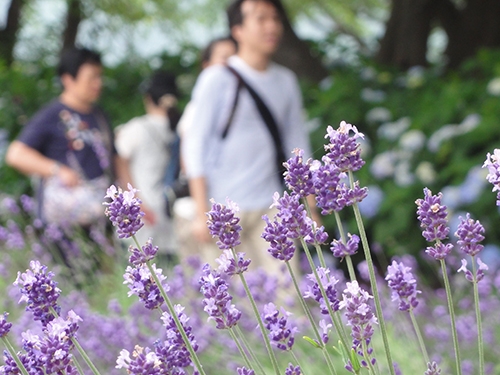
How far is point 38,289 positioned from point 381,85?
22.7ft

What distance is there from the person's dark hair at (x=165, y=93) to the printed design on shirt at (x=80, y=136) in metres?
0.81

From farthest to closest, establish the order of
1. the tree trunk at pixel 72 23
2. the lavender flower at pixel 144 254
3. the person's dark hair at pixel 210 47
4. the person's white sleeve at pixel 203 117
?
the tree trunk at pixel 72 23
the person's dark hair at pixel 210 47
the person's white sleeve at pixel 203 117
the lavender flower at pixel 144 254

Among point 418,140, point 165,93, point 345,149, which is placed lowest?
point 345,149

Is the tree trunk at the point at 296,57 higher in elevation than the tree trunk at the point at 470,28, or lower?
lower

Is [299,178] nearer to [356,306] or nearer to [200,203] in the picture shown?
[356,306]

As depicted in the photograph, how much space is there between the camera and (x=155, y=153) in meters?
5.01

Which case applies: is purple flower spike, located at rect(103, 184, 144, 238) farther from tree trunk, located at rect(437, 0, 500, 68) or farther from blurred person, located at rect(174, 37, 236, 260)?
tree trunk, located at rect(437, 0, 500, 68)

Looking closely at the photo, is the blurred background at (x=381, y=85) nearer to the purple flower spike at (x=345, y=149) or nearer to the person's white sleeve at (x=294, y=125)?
the person's white sleeve at (x=294, y=125)

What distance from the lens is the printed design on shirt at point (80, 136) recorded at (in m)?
4.32

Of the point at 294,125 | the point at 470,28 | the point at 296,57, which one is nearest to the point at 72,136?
the point at 294,125

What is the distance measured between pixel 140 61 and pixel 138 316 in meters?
7.74

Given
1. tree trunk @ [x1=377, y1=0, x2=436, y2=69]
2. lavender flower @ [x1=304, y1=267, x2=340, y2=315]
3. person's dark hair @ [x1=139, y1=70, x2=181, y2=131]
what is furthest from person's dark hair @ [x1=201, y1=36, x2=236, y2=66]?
tree trunk @ [x1=377, y1=0, x2=436, y2=69]

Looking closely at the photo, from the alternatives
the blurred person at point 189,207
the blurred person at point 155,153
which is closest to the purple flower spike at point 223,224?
the blurred person at point 189,207

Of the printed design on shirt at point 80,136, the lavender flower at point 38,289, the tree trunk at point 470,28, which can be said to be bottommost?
the lavender flower at point 38,289
